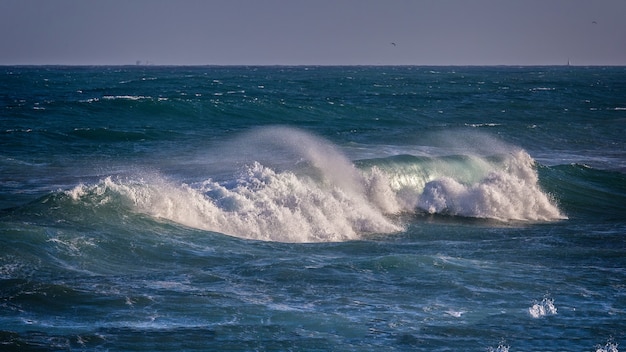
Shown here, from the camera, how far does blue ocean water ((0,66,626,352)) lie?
35.1ft

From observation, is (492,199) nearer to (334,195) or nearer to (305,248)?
(334,195)

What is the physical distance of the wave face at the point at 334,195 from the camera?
17.8 meters

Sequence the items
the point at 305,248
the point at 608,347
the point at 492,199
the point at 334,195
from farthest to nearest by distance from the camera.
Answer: the point at 492,199 → the point at 334,195 → the point at 305,248 → the point at 608,347

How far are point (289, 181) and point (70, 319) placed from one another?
10.1 meters

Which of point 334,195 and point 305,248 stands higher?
point 334,195

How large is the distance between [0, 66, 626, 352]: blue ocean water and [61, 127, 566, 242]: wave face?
0.06 metres

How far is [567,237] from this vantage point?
1809 centimetres

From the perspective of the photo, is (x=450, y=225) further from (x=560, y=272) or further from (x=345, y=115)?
(x=345, y=115)

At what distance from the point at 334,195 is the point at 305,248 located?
16.4 feet

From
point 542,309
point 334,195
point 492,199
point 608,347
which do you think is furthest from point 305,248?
point 492,199

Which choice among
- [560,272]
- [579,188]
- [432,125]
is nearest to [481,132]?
[432,125]

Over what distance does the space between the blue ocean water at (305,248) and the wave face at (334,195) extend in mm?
59

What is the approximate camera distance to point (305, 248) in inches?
627

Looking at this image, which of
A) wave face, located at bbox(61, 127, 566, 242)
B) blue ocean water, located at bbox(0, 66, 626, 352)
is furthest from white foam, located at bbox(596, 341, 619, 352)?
wave face, located at bbox(61, 127, 566, 242)
